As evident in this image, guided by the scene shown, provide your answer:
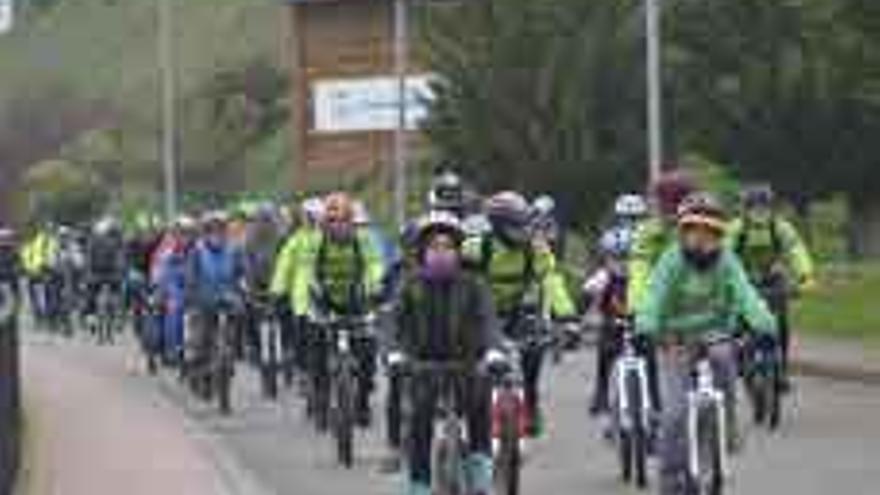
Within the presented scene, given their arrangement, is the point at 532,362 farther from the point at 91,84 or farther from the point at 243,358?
the point at 91,84

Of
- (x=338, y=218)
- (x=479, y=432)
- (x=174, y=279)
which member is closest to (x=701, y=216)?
(x=479, y=432)

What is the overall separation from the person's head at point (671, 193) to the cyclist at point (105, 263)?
23.5 meters

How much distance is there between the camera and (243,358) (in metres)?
31.9

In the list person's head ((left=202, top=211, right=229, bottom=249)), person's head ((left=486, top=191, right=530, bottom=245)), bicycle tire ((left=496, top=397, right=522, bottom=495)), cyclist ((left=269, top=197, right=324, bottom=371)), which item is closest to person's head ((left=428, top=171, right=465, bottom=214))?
person's head ((left=486, top=191, right=530, bottom=245))

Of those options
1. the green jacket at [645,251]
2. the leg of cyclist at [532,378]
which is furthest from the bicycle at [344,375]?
the green jacket at [645,251]

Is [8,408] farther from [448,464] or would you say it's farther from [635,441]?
[448,464]

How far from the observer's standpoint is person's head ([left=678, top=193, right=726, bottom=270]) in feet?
51.4

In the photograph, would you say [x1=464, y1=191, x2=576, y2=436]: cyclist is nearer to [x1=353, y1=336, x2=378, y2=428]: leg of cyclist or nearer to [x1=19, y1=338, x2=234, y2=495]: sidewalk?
[x1=19, y1=338, x2=234, y2=495]: sidewalk

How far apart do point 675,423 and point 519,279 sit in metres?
3.25

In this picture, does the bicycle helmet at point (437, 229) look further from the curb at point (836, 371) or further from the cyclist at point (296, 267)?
the curb at point (836, 371)

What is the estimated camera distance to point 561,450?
22.4m

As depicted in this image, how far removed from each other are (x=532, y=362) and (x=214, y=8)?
10229 centimetres

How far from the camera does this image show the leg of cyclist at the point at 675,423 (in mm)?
15773

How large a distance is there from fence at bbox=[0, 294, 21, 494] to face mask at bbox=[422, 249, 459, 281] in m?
3.00
